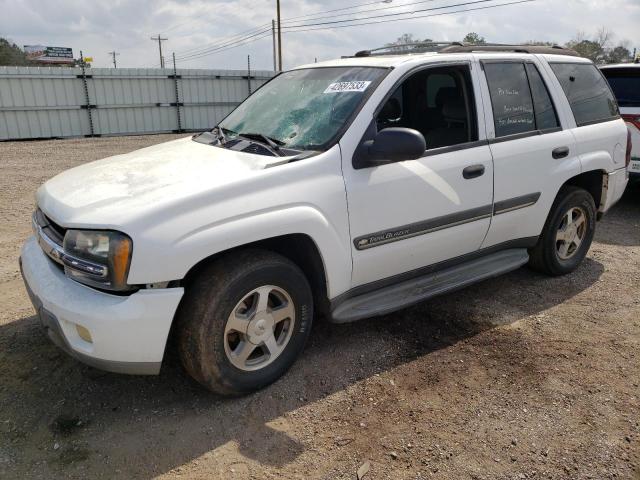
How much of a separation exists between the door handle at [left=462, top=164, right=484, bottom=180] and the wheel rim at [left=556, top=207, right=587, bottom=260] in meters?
1.32

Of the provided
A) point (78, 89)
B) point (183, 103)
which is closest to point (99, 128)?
point (78, 89)

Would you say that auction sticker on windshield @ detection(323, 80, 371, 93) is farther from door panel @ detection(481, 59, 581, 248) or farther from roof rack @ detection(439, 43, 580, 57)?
door panel @ detection(481, 59, 581, 248)


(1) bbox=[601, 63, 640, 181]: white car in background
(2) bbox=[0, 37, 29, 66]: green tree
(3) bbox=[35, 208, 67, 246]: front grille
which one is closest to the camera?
(3) bbox=[35, 208, 67, 246]: front grille

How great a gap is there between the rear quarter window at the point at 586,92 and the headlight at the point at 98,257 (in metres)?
3.74

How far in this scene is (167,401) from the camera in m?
3.01

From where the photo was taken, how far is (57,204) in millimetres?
2812

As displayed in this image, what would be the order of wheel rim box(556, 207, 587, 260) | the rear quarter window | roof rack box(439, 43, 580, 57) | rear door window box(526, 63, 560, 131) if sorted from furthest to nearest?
wheel rim box(556, 207, 587, 260), the rear quarter window, rear door window box(526, 63, 560, 131), roof rack box(439, 43, 580, 57)

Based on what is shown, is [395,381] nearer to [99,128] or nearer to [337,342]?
[337,342]

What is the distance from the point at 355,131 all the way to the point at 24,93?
15663mm

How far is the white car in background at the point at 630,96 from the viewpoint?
6797mm

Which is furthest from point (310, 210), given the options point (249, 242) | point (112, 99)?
point (112, 99)

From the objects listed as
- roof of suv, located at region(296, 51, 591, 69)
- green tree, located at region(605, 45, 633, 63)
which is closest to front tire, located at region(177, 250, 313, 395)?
roof of suv, located at region(296, 51, 591, 69)

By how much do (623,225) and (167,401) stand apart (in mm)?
6048

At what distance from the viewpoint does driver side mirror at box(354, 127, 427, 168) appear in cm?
303
